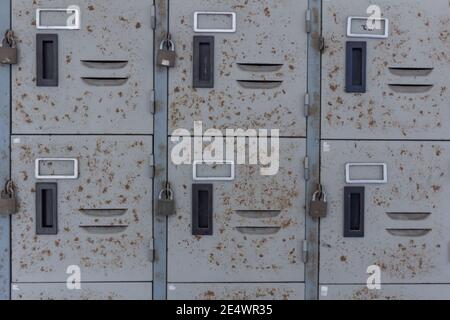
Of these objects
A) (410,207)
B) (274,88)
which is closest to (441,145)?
(410,207)

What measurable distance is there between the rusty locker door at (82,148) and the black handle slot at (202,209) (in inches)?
8.6

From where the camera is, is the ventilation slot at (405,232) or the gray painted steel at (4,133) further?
the ventilation slot at (405,232)

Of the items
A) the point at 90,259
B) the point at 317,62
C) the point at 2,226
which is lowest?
the point at 90,259

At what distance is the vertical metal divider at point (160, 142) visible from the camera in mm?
2262

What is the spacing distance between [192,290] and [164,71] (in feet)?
3.61

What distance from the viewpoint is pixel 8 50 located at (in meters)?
2.20

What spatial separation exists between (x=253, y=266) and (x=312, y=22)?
1.25m

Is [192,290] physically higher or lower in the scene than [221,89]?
lower

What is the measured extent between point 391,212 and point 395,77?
2.22 ft

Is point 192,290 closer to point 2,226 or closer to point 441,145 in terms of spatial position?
point 2,226

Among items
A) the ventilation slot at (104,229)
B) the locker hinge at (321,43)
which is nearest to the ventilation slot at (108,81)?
the ventilation slot at (104,229)

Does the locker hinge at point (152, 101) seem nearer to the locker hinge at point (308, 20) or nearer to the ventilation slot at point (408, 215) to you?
the locker hinge at point (308, 20)

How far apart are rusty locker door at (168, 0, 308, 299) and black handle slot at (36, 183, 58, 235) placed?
0.57 metres

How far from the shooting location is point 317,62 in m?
2.29
